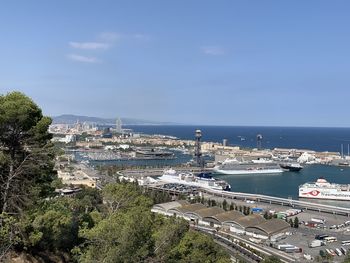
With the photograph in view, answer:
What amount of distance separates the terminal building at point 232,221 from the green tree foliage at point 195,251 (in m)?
8.85

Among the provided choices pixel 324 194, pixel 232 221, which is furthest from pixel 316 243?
pixel 324 194

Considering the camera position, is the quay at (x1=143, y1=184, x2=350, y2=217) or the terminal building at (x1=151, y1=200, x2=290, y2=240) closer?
the terminal building at (x1=151, y1=200, x2=290, y2=240)

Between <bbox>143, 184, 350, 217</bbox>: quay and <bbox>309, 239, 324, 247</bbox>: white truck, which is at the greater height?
<bbox>309, 239, 324, 247</bbox>: white truck

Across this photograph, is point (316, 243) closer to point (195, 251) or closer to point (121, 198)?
point (195, 251)

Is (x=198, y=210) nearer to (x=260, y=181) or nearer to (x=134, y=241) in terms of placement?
(x=134, y=241)

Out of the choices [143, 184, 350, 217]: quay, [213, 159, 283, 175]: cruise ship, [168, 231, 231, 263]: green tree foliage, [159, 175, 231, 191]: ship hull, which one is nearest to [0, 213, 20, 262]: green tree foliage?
[168, 231, 231, 263]: green tree foliage

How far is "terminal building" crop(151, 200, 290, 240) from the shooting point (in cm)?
1735

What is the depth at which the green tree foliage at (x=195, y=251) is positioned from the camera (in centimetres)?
761

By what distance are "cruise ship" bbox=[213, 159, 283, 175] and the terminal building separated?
21718 mm

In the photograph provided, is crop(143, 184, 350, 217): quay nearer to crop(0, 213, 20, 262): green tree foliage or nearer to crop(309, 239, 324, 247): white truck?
crop(309, 239, 324, 247): white truck

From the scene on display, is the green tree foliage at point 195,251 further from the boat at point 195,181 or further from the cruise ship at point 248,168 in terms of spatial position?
the cruise ship at point 248,168

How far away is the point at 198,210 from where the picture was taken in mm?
20844

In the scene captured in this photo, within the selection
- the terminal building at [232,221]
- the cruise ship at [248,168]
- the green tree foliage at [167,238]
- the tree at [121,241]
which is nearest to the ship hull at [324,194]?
the terminal building at [232,221]

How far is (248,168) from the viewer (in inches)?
1711
